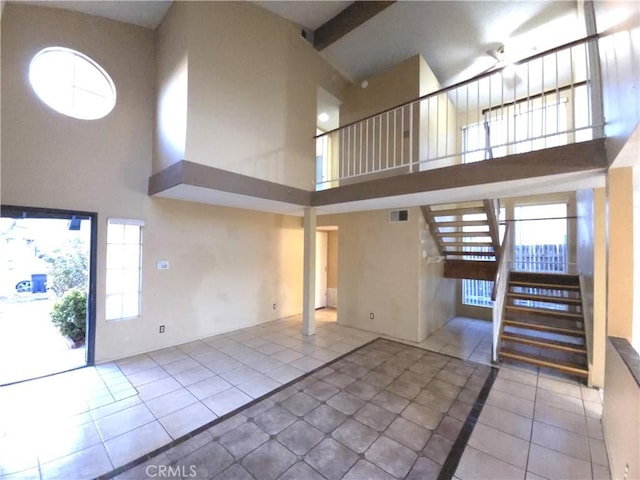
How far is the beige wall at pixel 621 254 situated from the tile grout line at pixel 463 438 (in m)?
1.35

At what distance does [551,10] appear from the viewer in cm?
380

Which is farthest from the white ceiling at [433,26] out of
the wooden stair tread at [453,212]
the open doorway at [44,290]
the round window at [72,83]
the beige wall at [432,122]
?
the wooden stair tread at [453,212]

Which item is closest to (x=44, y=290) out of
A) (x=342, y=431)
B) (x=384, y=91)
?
(x=342, y=431)

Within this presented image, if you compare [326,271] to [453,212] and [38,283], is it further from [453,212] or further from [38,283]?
[38,283]

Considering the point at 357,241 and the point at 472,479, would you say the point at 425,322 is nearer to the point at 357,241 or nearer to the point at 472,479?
the point at 357,241

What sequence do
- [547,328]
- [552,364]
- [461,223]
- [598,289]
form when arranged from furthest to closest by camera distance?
[461,223], [547,328], [552,364], [598,289]

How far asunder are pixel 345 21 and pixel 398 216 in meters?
3.50

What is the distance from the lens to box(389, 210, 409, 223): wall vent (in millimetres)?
4727

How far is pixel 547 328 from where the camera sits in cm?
384

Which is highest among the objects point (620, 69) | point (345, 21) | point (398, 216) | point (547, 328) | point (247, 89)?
point (345, 21)

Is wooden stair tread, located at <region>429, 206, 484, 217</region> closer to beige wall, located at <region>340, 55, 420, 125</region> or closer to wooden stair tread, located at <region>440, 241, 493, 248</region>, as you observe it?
wooden stair tread, located at <region>440, 241, 493, 248</region>

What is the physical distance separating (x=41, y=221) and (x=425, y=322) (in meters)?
5.99

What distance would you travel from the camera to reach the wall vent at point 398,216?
186 inches

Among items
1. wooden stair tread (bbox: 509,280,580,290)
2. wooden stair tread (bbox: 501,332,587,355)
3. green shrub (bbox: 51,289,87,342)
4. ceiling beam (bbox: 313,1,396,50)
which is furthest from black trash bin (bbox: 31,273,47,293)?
wooden stair tread (bbox: 509,280,580,290)
